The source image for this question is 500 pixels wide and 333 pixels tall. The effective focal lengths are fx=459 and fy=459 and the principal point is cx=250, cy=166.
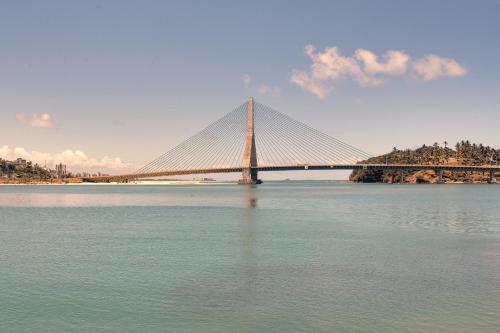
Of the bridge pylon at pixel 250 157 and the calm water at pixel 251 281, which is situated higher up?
the bridge pylon at pixel 250 157

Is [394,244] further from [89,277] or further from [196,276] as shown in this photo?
[89,277]

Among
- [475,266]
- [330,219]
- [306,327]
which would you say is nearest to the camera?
[306,327]

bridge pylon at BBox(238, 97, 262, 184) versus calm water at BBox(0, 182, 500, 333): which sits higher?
bridge pylon at BBox(238, 97, 262, 184)

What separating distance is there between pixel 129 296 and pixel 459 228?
31.1 meters

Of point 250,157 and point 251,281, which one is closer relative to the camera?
point 251,281

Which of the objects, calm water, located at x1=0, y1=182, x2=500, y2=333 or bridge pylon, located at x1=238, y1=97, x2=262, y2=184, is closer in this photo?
calm water, located at x1=0, y1=182, x2=500, y2=333

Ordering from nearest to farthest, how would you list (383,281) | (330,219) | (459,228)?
(383,281) → (459,228) → (330,219)

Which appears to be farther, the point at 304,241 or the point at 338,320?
the point at 304,241

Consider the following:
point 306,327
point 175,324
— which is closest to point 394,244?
point 306,327

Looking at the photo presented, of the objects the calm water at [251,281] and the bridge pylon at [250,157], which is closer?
the calm water at [251,281]

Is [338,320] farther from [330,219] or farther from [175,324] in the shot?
[330,219]

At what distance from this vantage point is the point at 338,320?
1456 cm

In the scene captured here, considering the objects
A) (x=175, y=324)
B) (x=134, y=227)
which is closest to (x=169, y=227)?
Answer: (x=134, y=227)

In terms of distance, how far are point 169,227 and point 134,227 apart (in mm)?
3203
